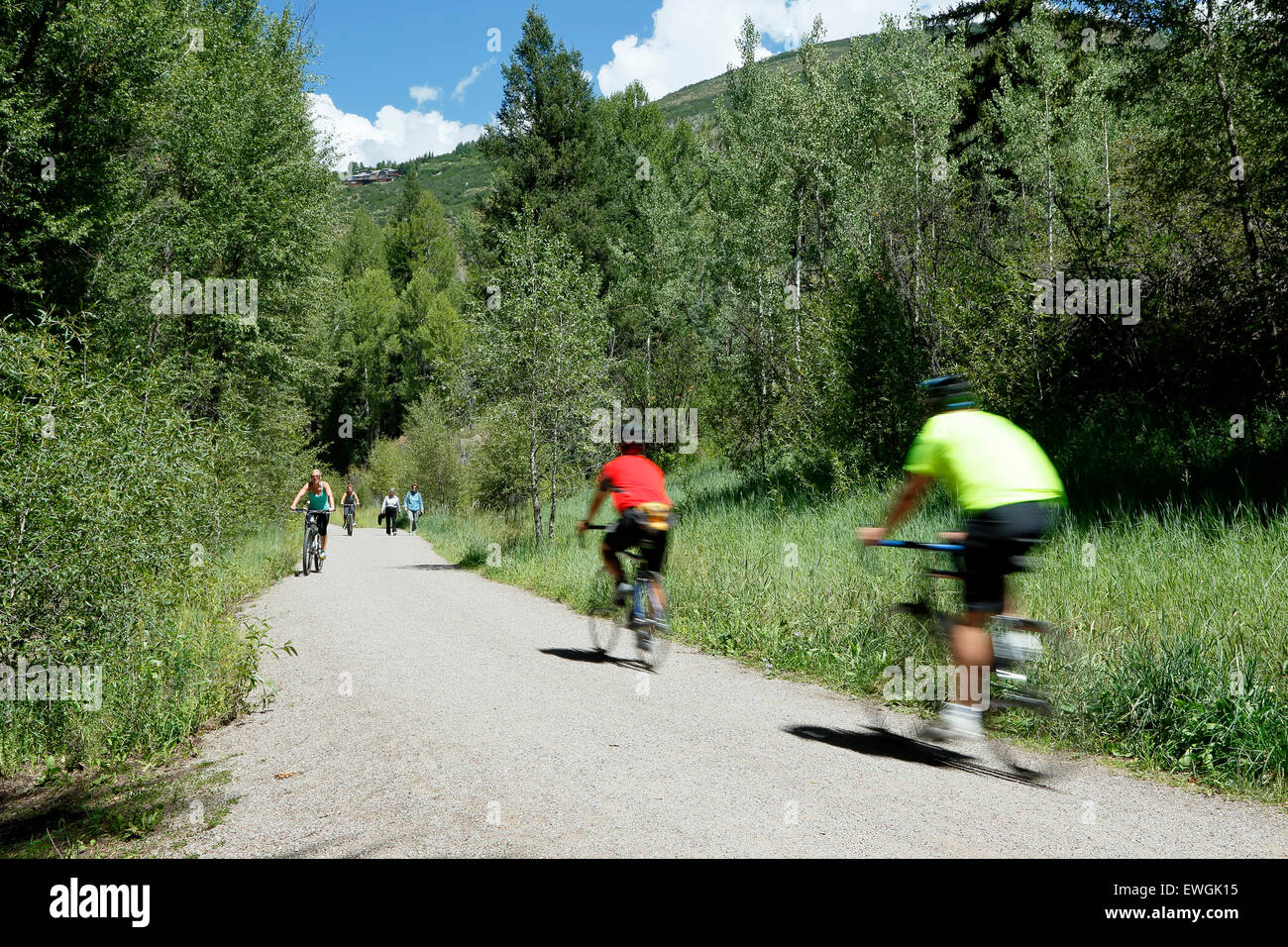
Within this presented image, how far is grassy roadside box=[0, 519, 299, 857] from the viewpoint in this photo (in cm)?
440

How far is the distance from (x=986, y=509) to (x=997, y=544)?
0.67 ft

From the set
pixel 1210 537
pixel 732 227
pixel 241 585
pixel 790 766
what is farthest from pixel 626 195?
pixel 790 766

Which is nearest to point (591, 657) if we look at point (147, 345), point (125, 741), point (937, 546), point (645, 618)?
point (645, 618)

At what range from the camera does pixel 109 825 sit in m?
4.33

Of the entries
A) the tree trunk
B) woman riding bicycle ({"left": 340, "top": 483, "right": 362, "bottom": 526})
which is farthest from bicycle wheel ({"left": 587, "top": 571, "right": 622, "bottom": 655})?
woman riding bicycle ({"left": 340, "top": 483, "right": 362, "bottom": 526})

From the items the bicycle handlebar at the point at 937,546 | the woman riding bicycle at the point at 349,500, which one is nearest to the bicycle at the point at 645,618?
the bicycle handlebar at the point at 937,546

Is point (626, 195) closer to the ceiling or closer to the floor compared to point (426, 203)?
closer to the floor

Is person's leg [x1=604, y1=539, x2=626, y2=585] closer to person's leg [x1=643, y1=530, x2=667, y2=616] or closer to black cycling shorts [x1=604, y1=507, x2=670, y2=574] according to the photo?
black cycling shorts [x1=604, y1=507, x2=670, y2=574]

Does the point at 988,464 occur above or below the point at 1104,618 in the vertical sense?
Result: above

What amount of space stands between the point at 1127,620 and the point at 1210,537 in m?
2.17

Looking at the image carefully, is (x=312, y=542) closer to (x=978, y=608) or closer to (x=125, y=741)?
(x=125, y=741)

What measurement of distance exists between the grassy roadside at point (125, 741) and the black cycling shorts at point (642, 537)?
347 centimetres

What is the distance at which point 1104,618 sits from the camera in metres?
6.09

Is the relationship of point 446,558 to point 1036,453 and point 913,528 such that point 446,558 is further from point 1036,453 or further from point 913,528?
point 1036,453
